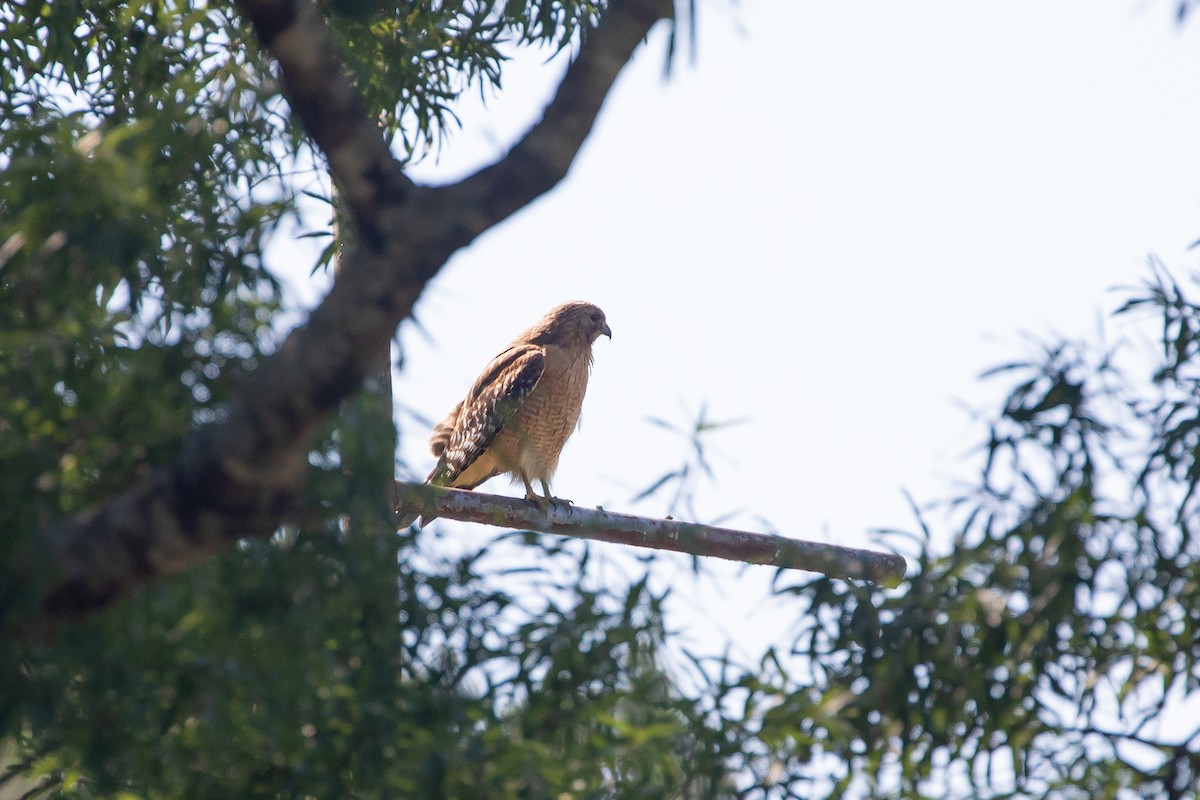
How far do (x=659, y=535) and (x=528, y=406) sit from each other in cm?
280

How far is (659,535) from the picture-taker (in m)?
4.39

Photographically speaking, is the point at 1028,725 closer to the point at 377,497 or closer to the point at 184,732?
the point at 377,497

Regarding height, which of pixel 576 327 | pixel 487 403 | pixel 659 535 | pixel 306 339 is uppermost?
pixel 576 327

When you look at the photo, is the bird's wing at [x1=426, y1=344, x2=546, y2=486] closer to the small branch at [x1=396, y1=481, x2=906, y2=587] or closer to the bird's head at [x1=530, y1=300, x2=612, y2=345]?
the bird's head at [x1=530, y1=300, x2=612, y2=345]

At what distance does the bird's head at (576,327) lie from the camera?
742 cm

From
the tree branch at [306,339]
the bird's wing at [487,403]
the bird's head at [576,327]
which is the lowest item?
the tree branch at [306,339]

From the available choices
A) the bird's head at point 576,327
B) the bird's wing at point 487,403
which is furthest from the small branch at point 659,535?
the bird's head at point 576,327

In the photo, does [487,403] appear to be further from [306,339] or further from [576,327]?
[306,339]

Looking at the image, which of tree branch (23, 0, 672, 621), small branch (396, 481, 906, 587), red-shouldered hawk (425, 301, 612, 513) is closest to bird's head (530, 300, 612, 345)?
red-shouldered hawk (425, 301, 612, 513)

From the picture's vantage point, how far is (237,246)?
2.79 meters

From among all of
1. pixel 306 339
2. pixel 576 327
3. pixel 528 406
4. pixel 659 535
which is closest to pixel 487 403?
pixel 528 406

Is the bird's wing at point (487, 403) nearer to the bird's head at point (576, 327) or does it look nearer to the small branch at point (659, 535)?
the bird's head at point (576, 327)

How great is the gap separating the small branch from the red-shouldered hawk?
64.5 inches

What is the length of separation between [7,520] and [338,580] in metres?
0.60
